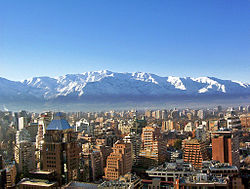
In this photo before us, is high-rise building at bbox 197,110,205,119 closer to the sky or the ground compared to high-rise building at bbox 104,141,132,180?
closer to the sky

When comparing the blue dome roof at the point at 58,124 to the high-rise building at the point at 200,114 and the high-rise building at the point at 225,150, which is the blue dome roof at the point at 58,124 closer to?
the high-rise building at the point at 225,150

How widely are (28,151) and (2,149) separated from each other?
2.26 ft

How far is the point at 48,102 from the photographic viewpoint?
18.5 feet

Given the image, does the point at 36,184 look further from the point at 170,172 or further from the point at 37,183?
the point at 170,172

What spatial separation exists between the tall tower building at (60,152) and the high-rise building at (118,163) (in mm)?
1421

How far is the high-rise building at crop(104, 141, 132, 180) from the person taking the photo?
647 centimetres

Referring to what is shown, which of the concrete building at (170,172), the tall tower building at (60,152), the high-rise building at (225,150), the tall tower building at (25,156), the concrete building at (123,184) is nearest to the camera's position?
the concrete building at (123,184)

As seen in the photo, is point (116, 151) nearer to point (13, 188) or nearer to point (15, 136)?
point (13, 188)

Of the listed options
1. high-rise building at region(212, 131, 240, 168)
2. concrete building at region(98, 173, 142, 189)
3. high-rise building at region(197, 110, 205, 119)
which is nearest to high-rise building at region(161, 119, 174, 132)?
high-rise building at region(197, 110, 205, 119)

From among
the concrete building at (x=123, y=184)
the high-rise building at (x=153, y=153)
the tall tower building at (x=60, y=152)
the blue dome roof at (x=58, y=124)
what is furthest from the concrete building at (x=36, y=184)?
the high-rise building at (x=153, y=153)

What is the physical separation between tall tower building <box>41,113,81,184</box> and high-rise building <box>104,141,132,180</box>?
56.0 inches

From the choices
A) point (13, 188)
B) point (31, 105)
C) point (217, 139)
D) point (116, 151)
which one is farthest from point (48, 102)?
point (217, 139)

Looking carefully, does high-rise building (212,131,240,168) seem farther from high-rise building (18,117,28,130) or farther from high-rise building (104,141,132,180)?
high-rise building (18,117,28,130)

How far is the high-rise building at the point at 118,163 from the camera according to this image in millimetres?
6469
